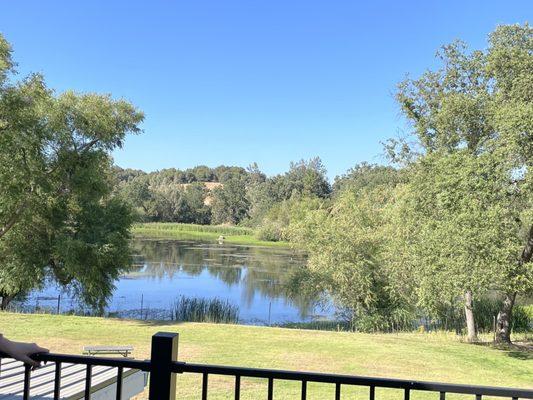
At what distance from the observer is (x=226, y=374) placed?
2.14 m

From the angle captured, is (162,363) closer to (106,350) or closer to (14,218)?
(106,350)

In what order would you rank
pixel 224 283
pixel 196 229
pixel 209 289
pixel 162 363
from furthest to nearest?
1. pixel 196 229
2. pixel 224 283
3. pixel 209 289
4. pixel 162 363

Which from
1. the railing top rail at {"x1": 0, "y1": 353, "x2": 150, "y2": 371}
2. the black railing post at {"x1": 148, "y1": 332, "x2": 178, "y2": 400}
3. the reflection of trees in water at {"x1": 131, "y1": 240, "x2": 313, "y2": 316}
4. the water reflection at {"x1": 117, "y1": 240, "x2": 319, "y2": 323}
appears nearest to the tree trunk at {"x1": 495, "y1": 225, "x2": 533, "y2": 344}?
the water reflection at {"x1": 117, "y1": 240, "x2": 319, "y2": 323}

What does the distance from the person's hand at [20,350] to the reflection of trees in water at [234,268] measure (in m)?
19.3

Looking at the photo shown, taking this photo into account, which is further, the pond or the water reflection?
the water reflection

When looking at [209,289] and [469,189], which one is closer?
[469,189]

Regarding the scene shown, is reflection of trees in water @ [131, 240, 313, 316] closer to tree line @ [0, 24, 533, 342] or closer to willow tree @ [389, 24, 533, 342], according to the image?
tree line @ [0, 24, 533, 342]

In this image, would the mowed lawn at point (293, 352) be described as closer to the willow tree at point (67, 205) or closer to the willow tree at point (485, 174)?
the willow tree at point (485, 174)

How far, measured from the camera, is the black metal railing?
2.05 metres

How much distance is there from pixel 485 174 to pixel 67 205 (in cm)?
1421

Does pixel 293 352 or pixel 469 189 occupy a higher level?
pixel 469 189

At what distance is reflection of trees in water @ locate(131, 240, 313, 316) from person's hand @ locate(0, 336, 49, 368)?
19.3 m

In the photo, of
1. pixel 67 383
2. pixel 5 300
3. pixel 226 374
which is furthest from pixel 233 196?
pixel 226 374

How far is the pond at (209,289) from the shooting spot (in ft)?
65.1
